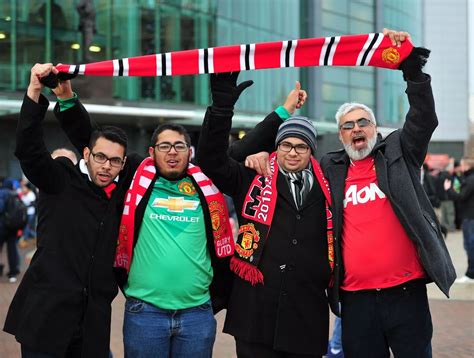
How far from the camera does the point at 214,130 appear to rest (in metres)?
3.54

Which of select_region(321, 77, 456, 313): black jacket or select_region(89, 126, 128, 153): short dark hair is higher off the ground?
select_region(89, 126, 128, 153): short dark hair

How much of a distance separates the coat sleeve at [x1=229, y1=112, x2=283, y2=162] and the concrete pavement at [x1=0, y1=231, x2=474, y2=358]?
2.68 metres

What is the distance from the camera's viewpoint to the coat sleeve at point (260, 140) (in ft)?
13.2

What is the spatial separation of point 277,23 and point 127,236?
30.1 meters

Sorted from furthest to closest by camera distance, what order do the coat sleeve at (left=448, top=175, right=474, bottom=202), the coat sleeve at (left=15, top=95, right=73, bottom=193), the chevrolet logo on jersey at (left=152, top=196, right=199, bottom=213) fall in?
1. the coat sleeve at (left=448, top=175, right=474, bottom=202)
2. the chevrolet logo on jersey at (left=152, top=196, right=199, bottom=213)
3. the coat sleeve at (left=15, top=95, right=73, bottom=193)

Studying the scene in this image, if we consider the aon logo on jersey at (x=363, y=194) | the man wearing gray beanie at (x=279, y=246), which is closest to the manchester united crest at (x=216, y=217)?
the man wearing gray beanie at (x=279, y=246)

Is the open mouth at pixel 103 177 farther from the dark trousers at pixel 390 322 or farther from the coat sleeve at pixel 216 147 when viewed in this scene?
the dark trousers at pixel 390 322

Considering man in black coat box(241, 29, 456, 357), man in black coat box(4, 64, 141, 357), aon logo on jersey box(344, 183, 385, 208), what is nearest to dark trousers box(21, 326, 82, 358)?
man in black coat box(4, 64, 141, 357)

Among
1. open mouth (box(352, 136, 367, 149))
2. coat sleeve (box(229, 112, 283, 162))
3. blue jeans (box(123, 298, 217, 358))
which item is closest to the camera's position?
blue jeans (box(123, 298, 217, 358))

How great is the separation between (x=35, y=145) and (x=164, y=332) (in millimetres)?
1278

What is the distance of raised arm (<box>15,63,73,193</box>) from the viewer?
332 cm

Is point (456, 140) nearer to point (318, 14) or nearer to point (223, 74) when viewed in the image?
point (318, 14)

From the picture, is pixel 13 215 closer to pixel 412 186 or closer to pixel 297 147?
pixel 297 147

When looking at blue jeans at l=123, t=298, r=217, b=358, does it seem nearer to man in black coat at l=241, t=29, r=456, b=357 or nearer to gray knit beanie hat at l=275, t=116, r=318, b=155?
man in black coat at l=241, t=29, r=456, b=357
